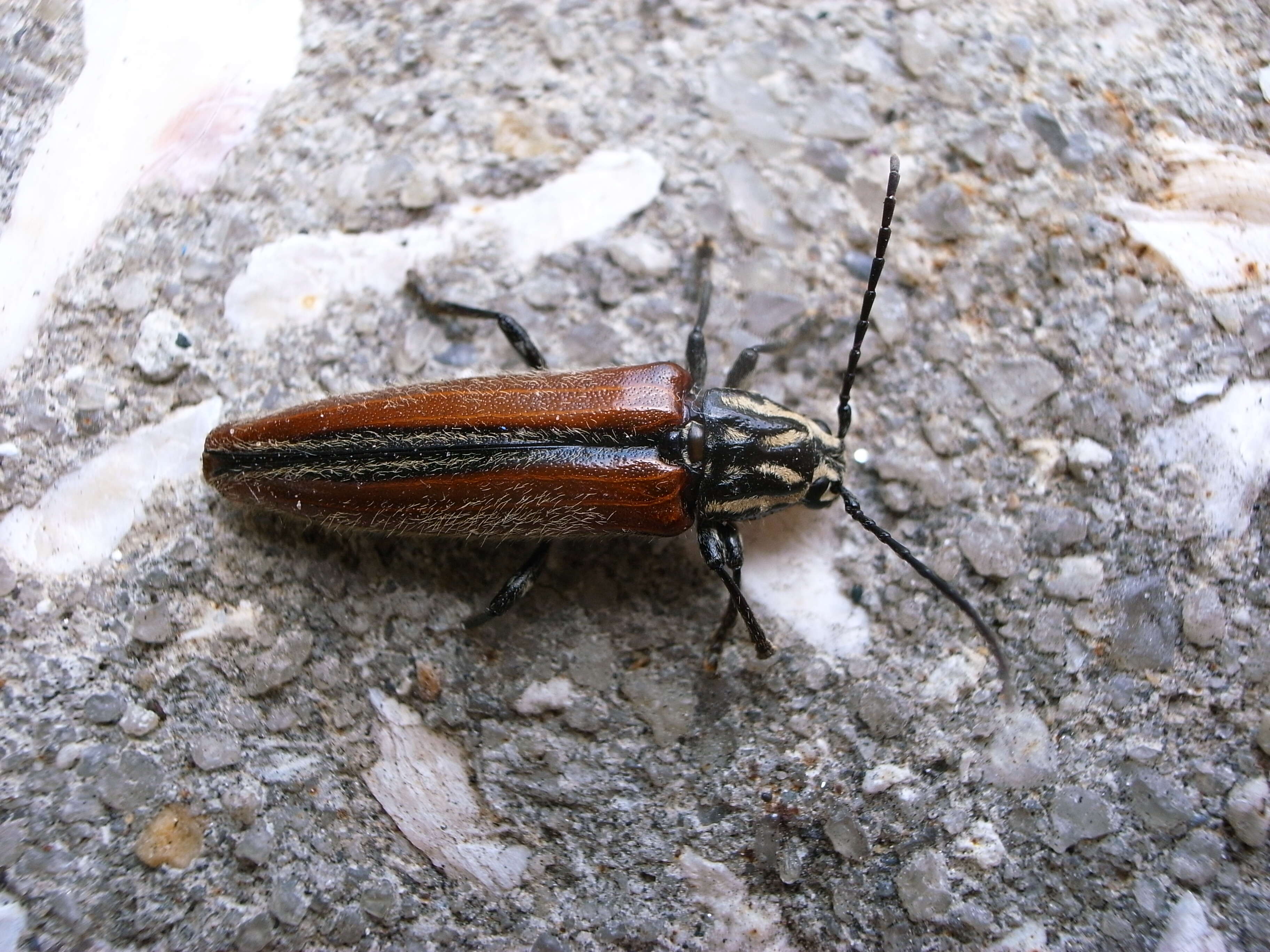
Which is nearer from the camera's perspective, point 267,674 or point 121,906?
point 121,906

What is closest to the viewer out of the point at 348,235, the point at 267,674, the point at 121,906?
the point at 121,906

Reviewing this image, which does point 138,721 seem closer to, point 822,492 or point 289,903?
point 289,903

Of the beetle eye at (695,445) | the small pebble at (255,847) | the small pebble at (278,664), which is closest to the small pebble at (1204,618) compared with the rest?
the beetle eye at (695,445)

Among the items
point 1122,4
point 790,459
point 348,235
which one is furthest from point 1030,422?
point 348,235

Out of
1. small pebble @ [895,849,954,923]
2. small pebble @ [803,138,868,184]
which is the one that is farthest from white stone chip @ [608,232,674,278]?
small pebble @ [895,849,954,923]

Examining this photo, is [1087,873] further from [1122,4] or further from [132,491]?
[132,491]

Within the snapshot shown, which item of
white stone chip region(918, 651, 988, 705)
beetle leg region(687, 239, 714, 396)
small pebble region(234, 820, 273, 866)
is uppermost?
beetle leg region(687, 239, 714, 396)

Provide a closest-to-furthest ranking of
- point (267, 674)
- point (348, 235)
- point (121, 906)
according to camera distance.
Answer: point (121, 906)
point (267, 674)
point (348, 235)

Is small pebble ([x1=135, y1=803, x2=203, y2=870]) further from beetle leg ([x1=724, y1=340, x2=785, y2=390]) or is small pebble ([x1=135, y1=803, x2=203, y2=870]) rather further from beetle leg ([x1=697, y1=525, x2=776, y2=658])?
beetle leg ([x1=724, y1=340, x2=785, y2=390])
